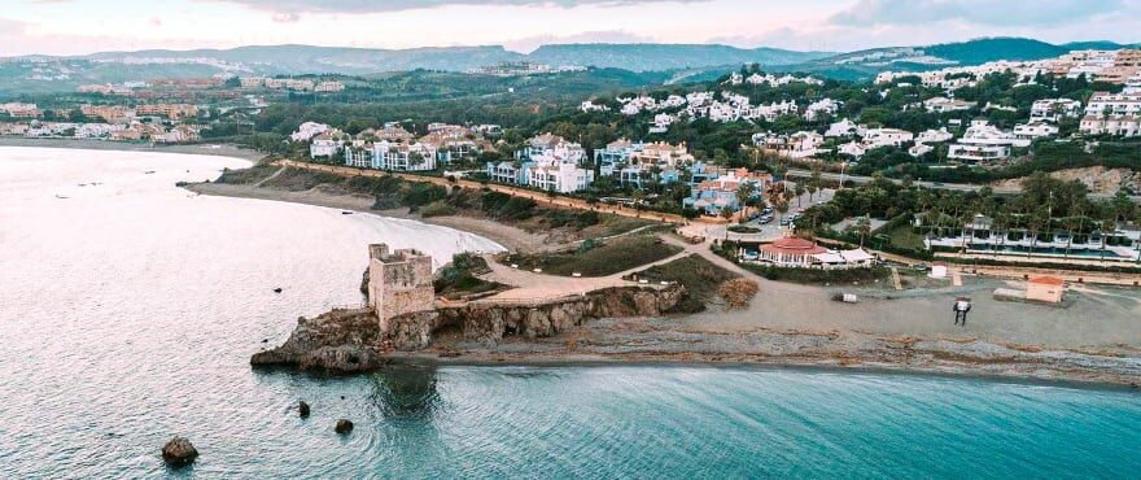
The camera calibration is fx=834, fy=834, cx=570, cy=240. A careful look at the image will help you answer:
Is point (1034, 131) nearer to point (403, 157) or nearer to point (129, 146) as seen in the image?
point (403, 157)

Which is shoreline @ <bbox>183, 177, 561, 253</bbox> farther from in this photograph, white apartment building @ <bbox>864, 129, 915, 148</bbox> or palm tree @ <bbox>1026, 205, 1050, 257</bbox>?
white apartment building @ <bbox>864, 129, 915, 148</bbox>

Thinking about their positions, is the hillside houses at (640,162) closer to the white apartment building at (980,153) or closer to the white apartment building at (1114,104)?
the white apartment building at (980,153)

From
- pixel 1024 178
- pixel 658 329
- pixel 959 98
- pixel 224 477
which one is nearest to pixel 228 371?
pixel 224 477

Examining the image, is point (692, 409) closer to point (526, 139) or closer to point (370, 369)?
point (370, 369)

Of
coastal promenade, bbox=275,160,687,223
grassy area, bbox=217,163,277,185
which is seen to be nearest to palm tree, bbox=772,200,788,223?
coastal promenade, bbox=275,160,687,223

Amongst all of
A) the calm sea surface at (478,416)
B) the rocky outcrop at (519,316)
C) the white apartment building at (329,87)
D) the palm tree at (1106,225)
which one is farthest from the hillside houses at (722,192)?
the white apartment building at (329,87)

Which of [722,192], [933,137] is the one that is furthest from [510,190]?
[933,137]
